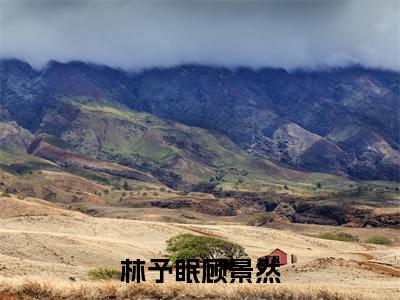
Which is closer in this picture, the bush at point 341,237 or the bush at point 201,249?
the bush at point 201,249

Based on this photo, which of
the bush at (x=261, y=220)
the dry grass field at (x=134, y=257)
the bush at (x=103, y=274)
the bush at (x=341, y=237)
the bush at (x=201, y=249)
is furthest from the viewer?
the bush at (x=261, y=220)

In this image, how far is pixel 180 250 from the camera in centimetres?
6091

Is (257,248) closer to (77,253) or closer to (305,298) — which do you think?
(77,253)

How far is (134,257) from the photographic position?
65750 mm

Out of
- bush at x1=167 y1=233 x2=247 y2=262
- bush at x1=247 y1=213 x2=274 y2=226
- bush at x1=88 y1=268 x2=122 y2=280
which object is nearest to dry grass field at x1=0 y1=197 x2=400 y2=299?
bush at x1=88 y1=268 x2=122 y2=280

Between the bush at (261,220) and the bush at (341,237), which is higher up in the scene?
the bush at (261,220)

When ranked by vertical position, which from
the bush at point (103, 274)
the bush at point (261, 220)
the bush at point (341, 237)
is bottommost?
the bush at point (341, 237)

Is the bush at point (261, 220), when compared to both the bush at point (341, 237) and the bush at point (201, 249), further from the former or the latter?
the bush at point (201, 249)

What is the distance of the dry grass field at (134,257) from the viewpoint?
88.9ft

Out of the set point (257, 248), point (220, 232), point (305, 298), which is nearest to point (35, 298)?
point (305, 298)

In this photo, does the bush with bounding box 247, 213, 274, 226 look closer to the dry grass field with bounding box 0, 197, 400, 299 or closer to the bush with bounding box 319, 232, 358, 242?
the dry grass field with bounding box 0, 197, 400, 299

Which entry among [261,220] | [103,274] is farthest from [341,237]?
[103,274]

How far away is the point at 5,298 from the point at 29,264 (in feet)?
55.0

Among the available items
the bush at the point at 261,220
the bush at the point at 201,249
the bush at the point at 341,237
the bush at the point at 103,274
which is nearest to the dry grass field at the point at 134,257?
the bush at the point at 103,274
